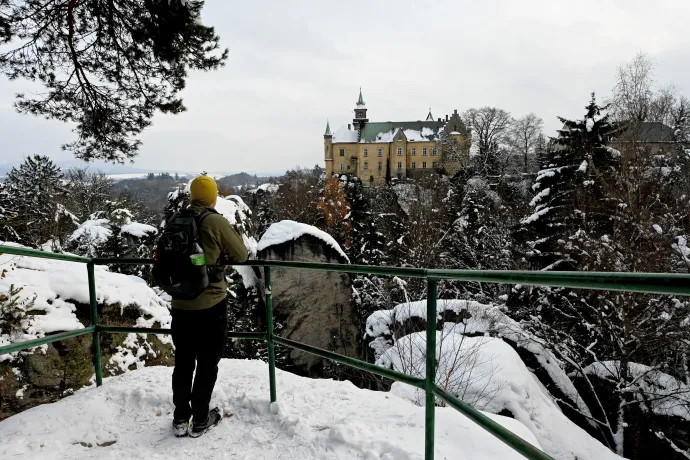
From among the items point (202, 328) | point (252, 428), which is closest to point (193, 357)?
point (202, 328)

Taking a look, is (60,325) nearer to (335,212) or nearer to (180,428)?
(180,428)

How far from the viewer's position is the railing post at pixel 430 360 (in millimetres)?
1932

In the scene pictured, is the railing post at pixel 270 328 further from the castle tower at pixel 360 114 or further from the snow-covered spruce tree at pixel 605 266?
the castle tower at pixel 360 114

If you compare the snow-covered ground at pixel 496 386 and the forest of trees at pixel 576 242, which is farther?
the forest of trees at pixel 576 242

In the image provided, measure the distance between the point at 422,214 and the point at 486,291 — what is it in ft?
35.2

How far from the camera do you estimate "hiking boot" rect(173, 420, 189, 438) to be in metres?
2.78

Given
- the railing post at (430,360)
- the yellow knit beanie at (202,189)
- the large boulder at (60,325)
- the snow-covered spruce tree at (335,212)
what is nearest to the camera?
the railing post at (430,360)

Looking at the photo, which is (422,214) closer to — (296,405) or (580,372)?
(580,372)

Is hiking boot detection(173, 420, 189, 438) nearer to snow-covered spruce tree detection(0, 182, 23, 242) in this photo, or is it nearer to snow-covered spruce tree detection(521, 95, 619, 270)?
snow-covered spruce tree detection(0, 182, 23, 242)

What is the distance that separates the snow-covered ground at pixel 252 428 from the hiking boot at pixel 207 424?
0.04 m

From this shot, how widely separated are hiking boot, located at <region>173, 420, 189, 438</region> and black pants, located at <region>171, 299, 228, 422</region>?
0.03 meters

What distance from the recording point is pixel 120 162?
7465 mm

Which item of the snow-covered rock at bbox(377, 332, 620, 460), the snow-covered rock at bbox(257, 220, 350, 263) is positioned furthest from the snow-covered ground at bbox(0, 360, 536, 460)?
the snow-covered rock at bbox(257, 220, 350, 263)

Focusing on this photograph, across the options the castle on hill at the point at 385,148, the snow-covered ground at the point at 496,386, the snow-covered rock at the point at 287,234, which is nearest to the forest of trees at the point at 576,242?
the snow-covered rock at the point at 287,234
